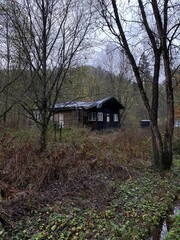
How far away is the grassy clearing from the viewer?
14.3ft

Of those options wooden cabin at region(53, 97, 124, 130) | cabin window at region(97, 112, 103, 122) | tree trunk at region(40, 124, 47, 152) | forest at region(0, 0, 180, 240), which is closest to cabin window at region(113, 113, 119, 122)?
wooden cabin at region(53, 97, 124, 130)

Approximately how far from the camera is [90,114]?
2619 centimetres

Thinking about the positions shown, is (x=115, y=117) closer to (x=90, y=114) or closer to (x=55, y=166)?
(x=90, y=114)

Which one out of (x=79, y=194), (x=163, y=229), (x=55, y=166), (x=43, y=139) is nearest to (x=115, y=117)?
(x=43, y=139)

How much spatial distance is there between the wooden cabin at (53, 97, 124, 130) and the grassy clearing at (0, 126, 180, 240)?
50.4 ft

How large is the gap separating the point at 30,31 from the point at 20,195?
536 cm

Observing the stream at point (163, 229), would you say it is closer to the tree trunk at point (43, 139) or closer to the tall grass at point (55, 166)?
the tall grass at point (55, 166)

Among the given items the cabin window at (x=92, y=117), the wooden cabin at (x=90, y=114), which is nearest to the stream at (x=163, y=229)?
the wooden cabin at (x=90, y=114)

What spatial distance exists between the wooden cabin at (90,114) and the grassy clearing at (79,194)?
1537 centimetres

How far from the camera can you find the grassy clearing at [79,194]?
4344mm

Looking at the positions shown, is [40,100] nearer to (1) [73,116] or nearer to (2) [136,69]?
(2) [136,69]

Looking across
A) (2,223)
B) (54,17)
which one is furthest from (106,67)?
(2,223)

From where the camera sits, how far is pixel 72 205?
532 centimetres

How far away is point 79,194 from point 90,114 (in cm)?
2044
